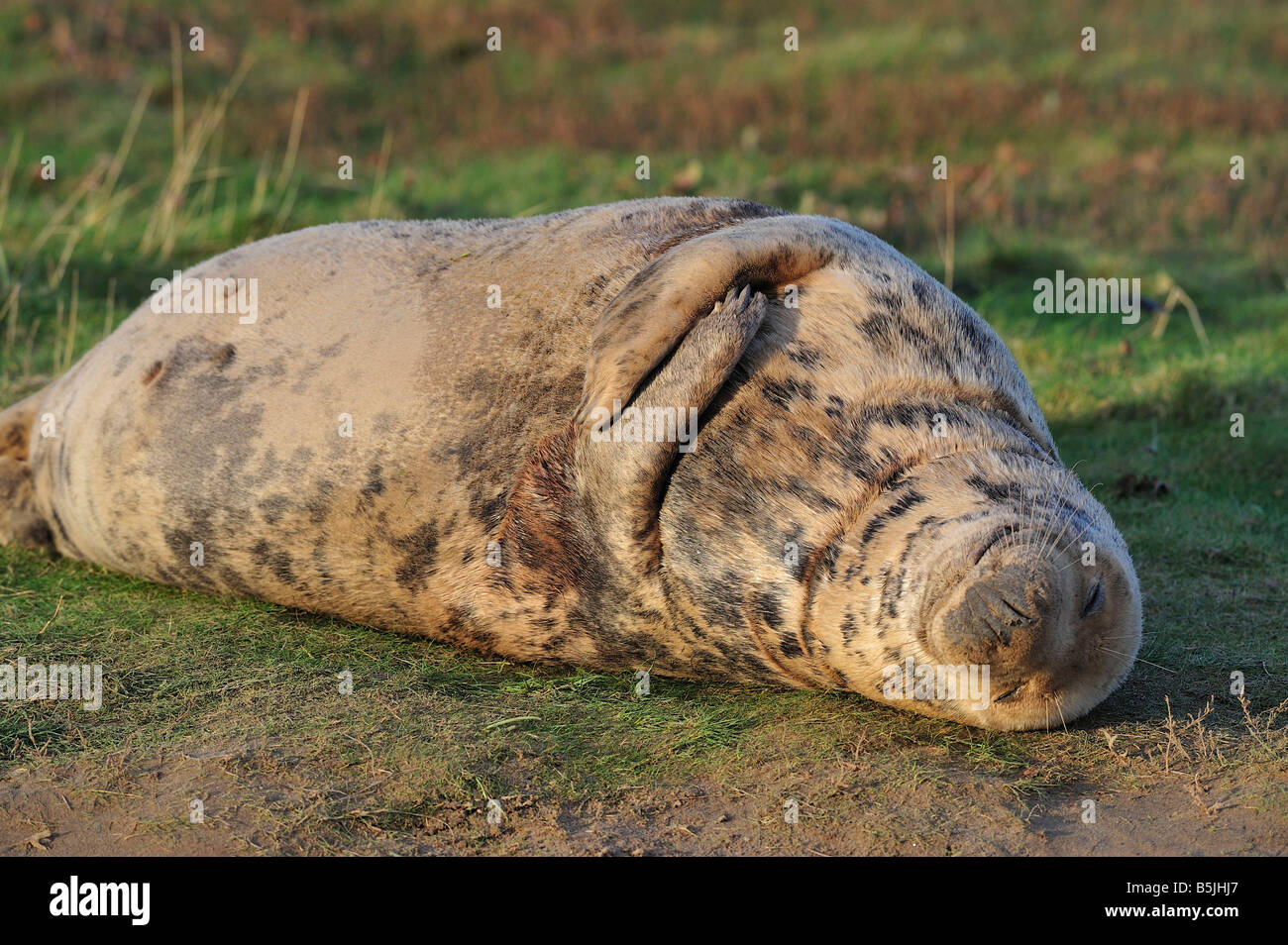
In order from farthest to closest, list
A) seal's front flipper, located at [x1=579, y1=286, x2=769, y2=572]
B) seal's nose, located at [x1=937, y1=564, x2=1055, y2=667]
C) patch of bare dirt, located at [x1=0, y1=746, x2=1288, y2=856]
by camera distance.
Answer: seal's front flipper, located at [x1=579, y1=286, x2=769, y2=572], seal's nose, located at [x1=937, y1=564, x2=1055, y2=667], patch of bare dirt, located at [x1=0, y1=746, x2=1288, y2=856]

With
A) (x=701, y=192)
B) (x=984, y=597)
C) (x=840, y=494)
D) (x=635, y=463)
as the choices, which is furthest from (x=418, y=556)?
(x=701, y=192)

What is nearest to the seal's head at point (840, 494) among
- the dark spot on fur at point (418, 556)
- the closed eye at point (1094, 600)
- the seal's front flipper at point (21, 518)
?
the closed eye at point (1094, 600)

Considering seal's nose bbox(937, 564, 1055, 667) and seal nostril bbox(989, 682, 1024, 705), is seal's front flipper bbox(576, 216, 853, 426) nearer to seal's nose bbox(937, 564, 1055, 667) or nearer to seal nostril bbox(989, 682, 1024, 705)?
seal's nose bbox(937, 564, 1055, 667)

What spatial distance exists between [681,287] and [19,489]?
2708 millimetres

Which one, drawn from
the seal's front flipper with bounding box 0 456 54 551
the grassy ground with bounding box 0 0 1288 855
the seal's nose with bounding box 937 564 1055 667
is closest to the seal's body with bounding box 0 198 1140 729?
the seal's nose with bounding box 937 564 1055 667

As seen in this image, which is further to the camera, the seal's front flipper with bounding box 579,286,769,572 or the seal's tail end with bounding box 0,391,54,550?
the seal's tail end with bounding box 0,391,54,550

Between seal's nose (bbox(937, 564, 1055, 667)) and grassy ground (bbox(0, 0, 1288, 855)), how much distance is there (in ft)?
1.19

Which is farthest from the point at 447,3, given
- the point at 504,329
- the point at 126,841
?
the point at 126,841

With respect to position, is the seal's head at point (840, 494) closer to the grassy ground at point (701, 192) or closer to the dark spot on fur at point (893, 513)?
the dark spot on fur at point (893, 513)

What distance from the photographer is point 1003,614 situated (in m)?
3.16

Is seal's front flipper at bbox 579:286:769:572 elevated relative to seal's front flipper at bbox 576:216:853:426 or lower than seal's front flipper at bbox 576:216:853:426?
lower

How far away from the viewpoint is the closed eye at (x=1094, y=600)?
3385 millimetres

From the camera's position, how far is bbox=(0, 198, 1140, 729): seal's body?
347cm

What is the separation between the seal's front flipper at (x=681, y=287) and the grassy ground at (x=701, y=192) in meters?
0.87
